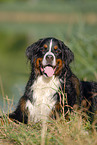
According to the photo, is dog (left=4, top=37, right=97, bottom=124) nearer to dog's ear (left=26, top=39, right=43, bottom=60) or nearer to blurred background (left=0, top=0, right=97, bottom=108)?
dog's ear (left=26, top=39, right=43, bottom=60)

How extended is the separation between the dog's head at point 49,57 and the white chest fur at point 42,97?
129 mm

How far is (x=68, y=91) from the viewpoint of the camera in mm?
4855

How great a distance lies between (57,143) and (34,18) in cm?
3670

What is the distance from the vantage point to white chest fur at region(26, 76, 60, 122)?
4.71 meters

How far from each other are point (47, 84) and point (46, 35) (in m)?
14.2

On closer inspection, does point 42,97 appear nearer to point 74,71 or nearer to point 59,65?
point 59,65

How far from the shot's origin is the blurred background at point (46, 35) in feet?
30.6

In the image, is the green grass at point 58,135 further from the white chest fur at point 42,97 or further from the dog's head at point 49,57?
the dog's head at point 49,57

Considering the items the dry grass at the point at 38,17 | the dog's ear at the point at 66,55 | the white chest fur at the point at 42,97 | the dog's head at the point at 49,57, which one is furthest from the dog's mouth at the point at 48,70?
the dry grass at the point at 38,17

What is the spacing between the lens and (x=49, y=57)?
14.8ft

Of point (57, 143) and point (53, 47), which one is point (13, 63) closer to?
point (53, 47)

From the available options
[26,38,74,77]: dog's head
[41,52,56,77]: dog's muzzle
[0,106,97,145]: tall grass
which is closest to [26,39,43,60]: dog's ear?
[26,38,74,77]: dog's head

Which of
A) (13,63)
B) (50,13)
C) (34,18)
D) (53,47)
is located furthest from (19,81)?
(34,18)

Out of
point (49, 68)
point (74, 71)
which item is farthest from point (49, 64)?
point (74, 71)
